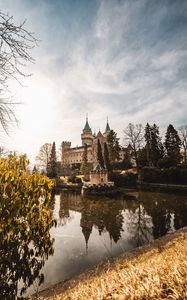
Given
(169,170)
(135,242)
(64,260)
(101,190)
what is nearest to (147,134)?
(169,170)

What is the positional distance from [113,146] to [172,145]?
1623 cm

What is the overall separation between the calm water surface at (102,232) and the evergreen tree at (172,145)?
22373mm

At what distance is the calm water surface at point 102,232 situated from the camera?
28.4 ft

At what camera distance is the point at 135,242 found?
1098 centimetres

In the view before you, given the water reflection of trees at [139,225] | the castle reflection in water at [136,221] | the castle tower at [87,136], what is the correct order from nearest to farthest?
the water reflection of trees at [139,225] < the castle reflection in water at [136,221] < the castle tower at [87,136]

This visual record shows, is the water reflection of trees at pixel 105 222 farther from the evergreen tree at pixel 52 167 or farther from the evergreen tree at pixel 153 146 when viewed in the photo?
the evergreen tree at pixel 52 167

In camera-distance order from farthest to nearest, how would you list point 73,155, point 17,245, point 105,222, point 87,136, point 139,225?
point 87,136 → point 73,155 → point 105,222 → point 139,225 → point 17,245

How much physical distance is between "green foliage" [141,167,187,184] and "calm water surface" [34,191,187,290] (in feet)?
54.1

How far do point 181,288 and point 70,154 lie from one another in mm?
92177

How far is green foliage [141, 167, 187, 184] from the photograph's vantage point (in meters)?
35.2

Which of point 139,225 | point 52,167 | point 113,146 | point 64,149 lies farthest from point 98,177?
point 64,149

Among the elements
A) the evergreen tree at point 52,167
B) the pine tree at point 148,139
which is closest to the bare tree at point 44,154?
the evergreen tree at point 52,167

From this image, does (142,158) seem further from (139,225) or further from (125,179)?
(139,225)

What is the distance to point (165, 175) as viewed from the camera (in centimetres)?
3753
